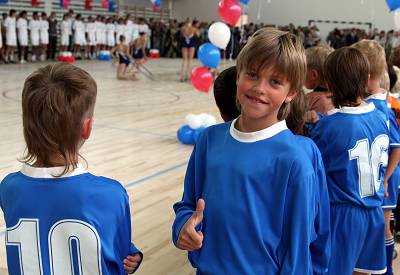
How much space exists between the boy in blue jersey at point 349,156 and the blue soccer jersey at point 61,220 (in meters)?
0.91

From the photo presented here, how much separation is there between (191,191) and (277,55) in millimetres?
463

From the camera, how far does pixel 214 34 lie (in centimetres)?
489

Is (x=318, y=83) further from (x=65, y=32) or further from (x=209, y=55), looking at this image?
(x=65, y=32)

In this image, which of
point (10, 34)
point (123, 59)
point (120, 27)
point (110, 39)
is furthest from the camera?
point (120, 27)

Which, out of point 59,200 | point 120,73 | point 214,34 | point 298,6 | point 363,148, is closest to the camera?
point 59,200

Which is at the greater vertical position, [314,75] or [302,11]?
[314,75]

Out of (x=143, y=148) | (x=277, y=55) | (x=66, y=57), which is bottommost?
(x=66, y=57)

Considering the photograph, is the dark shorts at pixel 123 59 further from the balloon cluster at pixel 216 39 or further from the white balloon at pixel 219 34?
the white balloon at pixel 219 34

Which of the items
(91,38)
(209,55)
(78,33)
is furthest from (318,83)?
(91,38)

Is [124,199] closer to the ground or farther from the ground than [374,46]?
closer to the ground

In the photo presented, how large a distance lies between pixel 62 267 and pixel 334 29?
19.6 m

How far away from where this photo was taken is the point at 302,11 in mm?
20688

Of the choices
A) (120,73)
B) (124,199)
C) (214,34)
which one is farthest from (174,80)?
(124,199)

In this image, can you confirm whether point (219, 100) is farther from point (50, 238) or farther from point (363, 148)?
point (50, 238)
